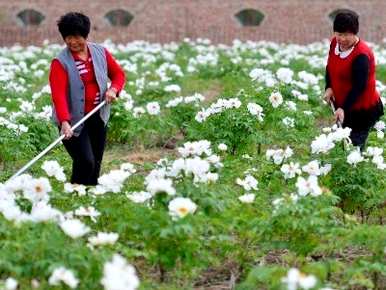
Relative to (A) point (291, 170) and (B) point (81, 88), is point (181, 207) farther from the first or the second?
(B) point (81, 88)

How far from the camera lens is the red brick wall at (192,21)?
2214cm

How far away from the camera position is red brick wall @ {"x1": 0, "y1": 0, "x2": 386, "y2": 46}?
22.1 m

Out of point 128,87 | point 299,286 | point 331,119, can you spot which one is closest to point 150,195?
point 299,286

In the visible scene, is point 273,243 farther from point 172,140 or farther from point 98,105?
point 172,140

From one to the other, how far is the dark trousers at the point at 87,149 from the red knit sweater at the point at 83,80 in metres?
0.15

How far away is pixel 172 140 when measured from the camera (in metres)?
9.69

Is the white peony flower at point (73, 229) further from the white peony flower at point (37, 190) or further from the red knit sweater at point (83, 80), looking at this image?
the red knit sweater at point (83, 80)

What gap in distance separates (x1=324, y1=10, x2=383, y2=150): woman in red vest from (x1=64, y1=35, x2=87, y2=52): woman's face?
1674 mm

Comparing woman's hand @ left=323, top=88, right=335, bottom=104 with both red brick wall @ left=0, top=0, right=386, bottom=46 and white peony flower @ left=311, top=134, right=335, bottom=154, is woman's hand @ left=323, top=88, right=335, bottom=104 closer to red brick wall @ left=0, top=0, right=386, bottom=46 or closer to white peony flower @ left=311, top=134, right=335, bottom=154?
white peony flower @ left=311, top=134, right=335, bottom=154

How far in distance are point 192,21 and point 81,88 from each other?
16301 millimetres

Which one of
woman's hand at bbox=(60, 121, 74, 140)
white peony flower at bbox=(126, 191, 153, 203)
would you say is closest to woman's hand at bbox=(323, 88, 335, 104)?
woman's hand at bbox=(60, 121, 74, 140)

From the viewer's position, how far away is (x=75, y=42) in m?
5.96

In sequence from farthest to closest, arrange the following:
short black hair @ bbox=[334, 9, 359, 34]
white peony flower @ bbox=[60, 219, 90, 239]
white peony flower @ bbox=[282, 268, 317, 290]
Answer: short black hair @ bbox=[334, 9, 359, 34]
white peony flower @ bbox=[60, 219, 90, 239]
white peony flower @ bbox=[282, 268, 317, 290]

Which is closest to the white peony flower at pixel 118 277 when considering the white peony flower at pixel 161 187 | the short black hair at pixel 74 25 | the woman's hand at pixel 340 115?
the white peony flower at pixel 161 187
